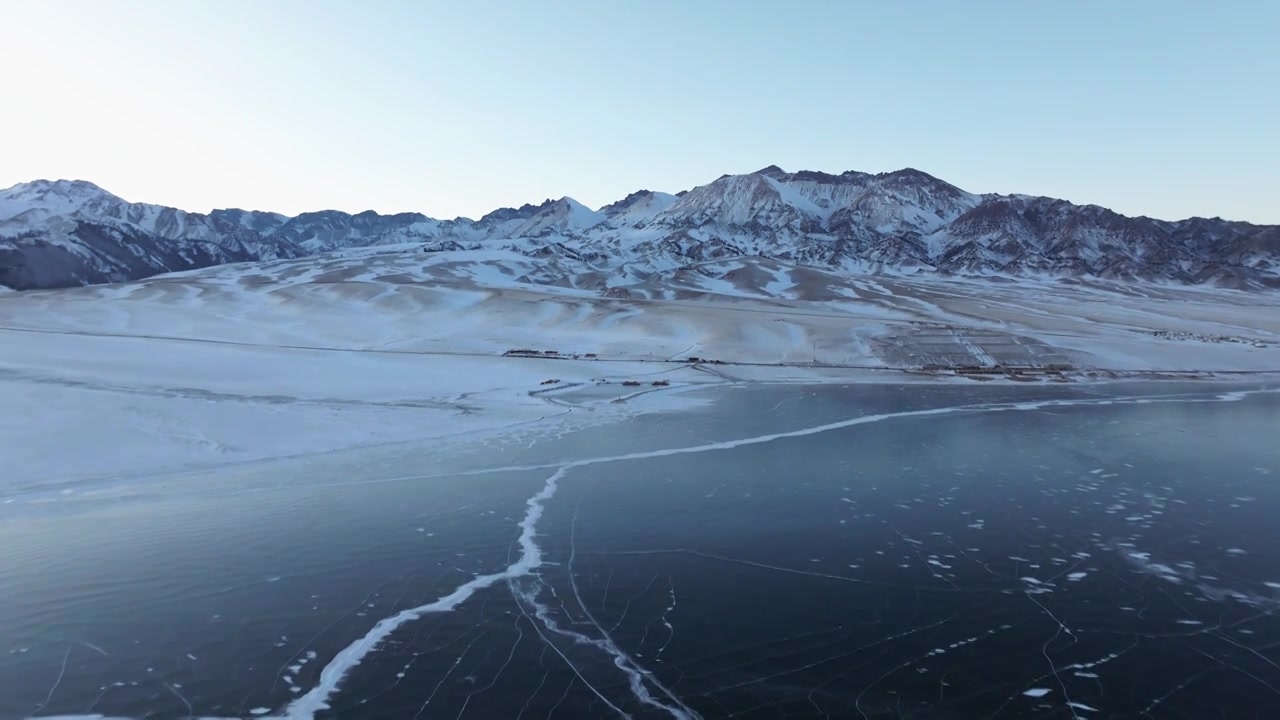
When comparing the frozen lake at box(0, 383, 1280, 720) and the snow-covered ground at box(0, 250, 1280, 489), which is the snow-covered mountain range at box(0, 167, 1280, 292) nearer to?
the snow-covered ground at box(0, 250, 1280, 489)

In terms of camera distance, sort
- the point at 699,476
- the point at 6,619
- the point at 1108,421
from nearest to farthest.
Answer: the point at 6,619 < the point at 699,476 < the point at 1108,421

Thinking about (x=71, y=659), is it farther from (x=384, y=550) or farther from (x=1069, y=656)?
(x=1069, y=656)

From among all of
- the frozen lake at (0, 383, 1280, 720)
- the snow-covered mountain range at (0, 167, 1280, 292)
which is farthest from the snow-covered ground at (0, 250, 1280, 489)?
the snow-covered mountain range at (0, 167, 1280, 292)

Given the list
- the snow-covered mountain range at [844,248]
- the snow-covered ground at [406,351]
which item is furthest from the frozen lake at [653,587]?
the snow-covered mountain range at [844,248]

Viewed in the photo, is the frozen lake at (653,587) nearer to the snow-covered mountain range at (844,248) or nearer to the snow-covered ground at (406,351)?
the snow-covered ground at (406,351)

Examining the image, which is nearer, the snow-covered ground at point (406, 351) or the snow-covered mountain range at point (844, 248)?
the snow-covered ground at point (406, 351)

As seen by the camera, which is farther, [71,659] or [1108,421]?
[1108,421]

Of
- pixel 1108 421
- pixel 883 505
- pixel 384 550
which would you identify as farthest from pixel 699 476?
pixel 1108 421
